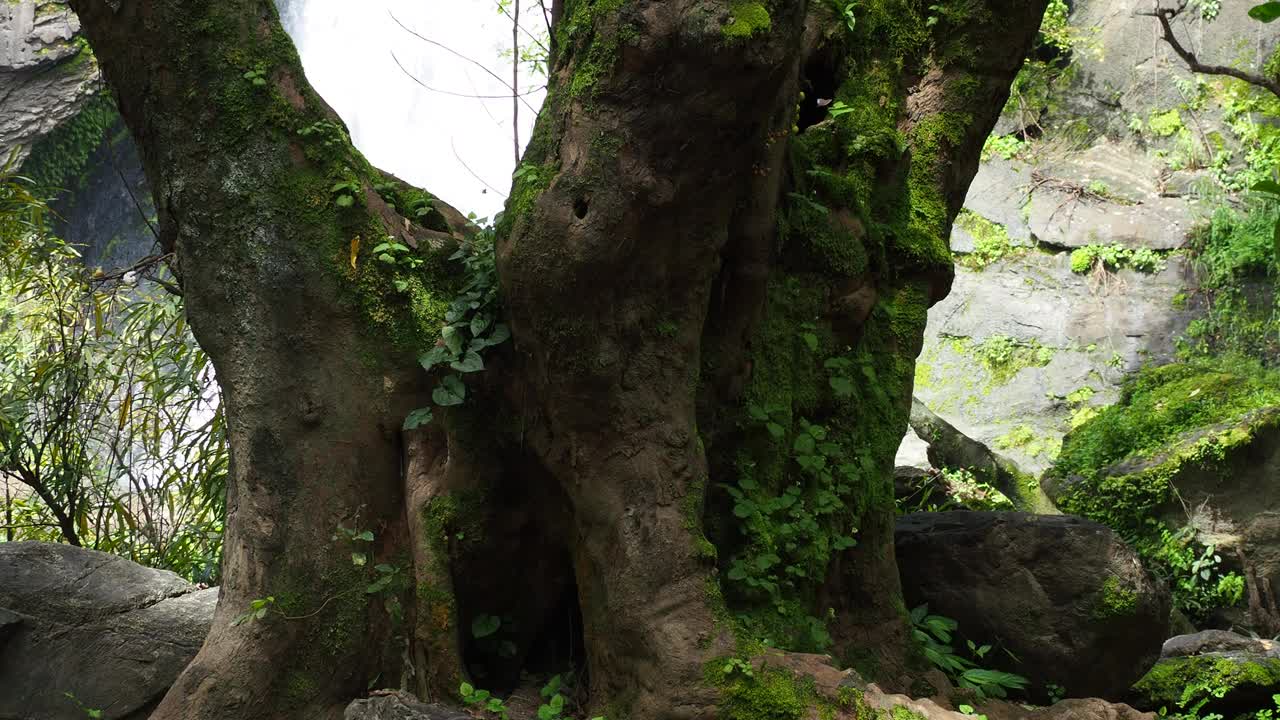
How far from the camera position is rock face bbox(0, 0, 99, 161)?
16062 mm

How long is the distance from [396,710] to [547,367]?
1135 millimetres

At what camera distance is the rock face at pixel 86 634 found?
180 inches

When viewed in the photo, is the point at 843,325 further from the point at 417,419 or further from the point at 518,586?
the point at 417,419

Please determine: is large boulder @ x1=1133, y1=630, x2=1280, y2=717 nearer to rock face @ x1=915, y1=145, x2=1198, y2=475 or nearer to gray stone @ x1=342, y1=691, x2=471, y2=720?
gray stone @ x1=342, y1=691, x2=471, y2=720

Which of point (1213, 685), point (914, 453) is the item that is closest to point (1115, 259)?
point (914, 453)

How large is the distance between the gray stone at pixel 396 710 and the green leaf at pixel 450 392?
0.96 m

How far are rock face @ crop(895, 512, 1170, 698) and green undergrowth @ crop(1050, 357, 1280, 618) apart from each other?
433cm

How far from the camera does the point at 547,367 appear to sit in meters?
3.49

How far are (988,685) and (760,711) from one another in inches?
71.9

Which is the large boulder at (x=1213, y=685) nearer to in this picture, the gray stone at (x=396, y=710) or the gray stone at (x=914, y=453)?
the gray stone at (x=396, y=710)

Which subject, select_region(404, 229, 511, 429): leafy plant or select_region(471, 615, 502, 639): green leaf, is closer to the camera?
select_region(404, 229, 511, 429): leafy plant

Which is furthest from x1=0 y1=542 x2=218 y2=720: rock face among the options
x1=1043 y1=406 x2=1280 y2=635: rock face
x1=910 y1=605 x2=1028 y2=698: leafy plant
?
x1=1043 y1=406 x2=1280 y2=635: rock face

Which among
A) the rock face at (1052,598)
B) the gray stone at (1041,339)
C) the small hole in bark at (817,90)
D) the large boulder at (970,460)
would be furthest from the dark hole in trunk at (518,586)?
the gray stone at (1041,339)

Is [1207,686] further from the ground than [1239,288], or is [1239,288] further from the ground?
[1239,288]
